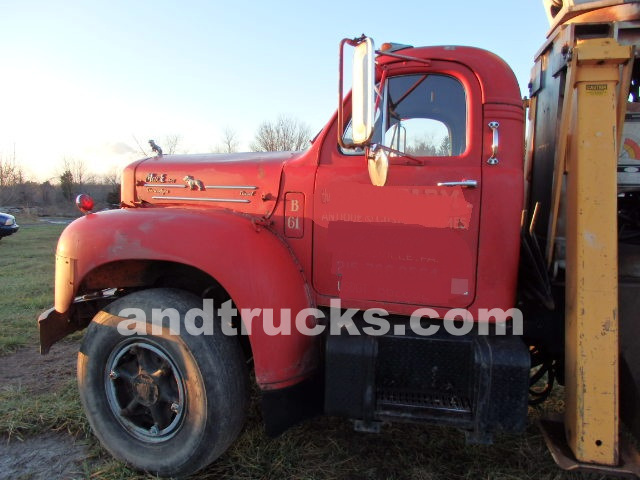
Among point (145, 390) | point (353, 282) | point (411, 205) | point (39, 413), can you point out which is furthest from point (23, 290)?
point (411, 205)

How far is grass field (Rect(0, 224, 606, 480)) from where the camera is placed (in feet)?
8.38

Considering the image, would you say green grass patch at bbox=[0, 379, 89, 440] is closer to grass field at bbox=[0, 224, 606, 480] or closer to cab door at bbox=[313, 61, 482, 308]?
grass field at bbox=[0, 224, 606, 480]

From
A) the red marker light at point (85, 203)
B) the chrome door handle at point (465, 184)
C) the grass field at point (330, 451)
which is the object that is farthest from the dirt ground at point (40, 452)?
the chrome door handle at point (465, 184)

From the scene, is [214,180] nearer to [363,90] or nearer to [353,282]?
[353,282]

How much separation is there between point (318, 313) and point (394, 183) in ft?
2.73

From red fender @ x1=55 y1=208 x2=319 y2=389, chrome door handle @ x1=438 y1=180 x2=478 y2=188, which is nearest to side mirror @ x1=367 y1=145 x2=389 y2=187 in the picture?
chrome door handle @ x1=438 y1=180 x2=478 y2=188

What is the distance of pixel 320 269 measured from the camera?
97.2 inches

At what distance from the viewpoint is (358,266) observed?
7.86 feet

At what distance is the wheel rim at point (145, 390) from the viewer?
2498 mm

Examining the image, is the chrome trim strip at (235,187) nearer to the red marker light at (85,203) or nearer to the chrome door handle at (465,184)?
the red marker light at (85,203)

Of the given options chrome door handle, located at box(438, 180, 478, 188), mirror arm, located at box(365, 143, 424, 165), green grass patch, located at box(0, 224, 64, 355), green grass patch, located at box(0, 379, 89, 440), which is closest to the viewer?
mirror arm, located at box(365, 143, 424, 165)

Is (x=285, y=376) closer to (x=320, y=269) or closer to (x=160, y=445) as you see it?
(x=320, y=269)

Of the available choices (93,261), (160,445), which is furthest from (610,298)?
(93,261)

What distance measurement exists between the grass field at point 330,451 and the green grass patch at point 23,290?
1451 millimetres
